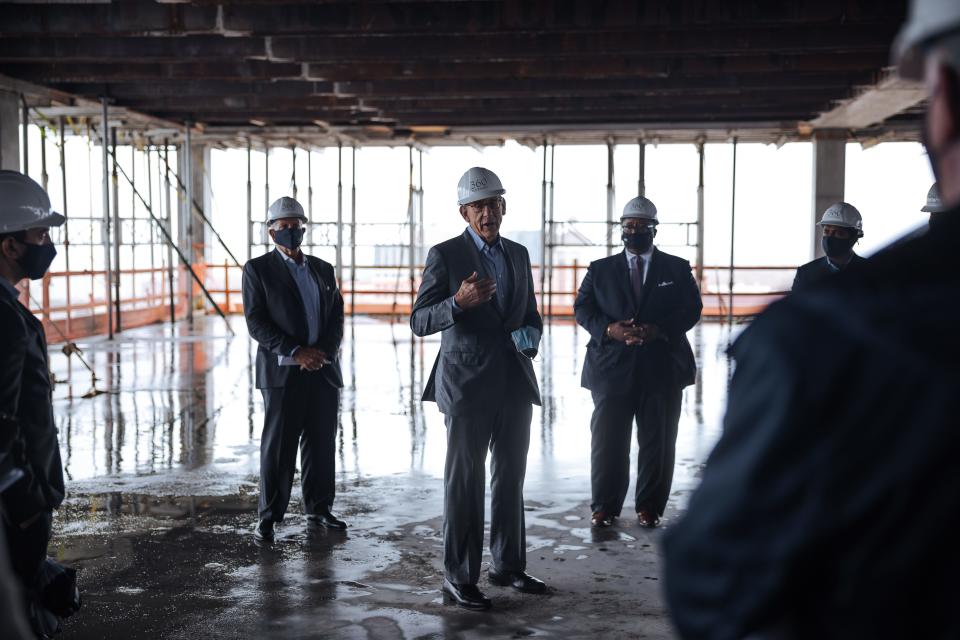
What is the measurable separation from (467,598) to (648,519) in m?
1.82

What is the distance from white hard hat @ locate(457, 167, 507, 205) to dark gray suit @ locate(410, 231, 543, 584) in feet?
0.69

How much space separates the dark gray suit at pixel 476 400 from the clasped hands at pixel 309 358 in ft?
3.56

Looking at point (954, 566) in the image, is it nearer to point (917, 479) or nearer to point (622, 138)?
point (917, 479)

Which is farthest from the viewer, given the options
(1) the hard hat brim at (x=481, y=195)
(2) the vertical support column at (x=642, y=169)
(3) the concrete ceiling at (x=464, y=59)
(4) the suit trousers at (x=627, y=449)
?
(2) the vertical support column at (x=642, y=169)

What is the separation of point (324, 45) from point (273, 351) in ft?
22.5

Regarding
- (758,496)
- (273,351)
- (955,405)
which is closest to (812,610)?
(758,496)

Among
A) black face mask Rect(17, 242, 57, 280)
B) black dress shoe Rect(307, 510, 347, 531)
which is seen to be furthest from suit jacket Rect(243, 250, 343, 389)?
black face mask Rect(17, 242, 57, 280)

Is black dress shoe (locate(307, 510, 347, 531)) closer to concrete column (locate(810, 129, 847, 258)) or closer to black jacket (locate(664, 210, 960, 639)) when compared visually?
black jacket (locate(664, 210, 960, 639))

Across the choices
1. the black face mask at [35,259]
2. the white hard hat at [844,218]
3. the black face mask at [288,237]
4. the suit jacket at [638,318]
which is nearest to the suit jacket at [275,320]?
the black face mask at [288,237]

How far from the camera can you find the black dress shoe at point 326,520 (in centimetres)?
632

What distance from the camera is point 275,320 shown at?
631 cm

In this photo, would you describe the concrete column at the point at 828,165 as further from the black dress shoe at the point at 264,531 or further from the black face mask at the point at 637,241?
the black dress shoe at the point at 264,531

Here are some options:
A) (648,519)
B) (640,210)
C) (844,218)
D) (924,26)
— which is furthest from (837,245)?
(924,26)

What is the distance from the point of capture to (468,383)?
16.7 ft
